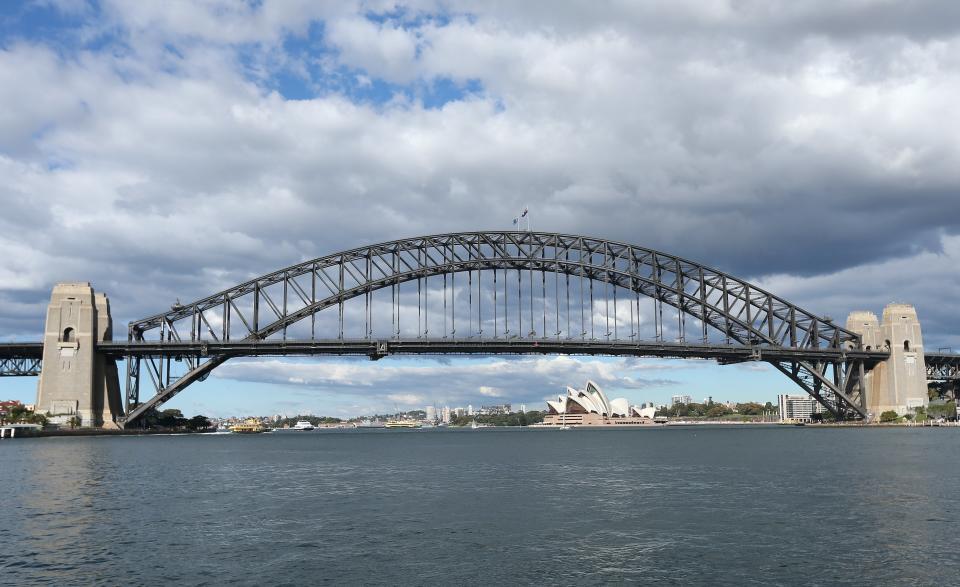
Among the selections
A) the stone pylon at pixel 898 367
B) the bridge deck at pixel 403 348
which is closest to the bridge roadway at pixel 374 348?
the bridge deck at pixel 403 348

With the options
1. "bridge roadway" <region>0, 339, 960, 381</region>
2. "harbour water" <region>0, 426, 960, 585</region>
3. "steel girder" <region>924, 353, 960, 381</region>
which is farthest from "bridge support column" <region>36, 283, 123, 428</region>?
"steel girder" <region>924, 353, 960, 381</region>

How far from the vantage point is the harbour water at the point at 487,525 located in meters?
22.0

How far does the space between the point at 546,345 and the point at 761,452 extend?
41425 millimetres

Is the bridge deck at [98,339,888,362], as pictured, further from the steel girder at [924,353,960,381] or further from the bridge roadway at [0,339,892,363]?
the steel girder at [924,353,960,381]

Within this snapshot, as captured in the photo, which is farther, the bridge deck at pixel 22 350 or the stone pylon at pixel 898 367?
the stone pylon at pixel 898 367

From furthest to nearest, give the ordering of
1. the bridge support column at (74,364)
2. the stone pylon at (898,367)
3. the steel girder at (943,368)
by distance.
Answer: the steel girder at (943,368)
the stone pylon at (898,367)
the bridge support column at (74,364)

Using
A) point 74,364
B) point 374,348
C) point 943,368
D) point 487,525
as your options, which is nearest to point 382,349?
point 374,348

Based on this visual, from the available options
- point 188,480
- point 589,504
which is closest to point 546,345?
point 188,480

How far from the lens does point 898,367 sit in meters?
124

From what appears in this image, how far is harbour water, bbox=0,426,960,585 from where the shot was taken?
22.0 meters

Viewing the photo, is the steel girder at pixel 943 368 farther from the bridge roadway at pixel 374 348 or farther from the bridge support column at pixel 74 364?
the bridge support column at pixel 74 364

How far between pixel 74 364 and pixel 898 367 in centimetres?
11372

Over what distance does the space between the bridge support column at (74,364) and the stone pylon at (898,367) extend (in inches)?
4273

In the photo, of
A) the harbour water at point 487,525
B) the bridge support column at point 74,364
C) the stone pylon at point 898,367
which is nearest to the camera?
the harbour water at point 487,525
